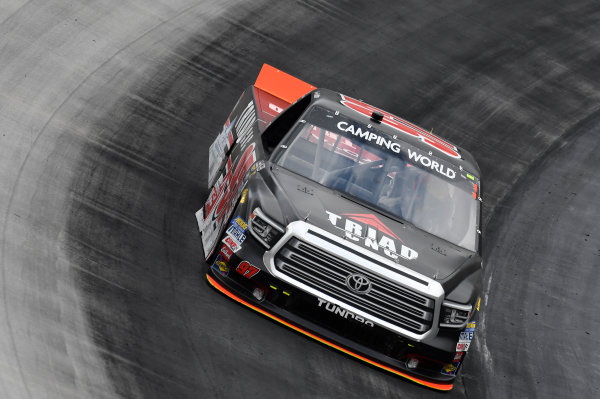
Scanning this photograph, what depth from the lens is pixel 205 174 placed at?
10156mm

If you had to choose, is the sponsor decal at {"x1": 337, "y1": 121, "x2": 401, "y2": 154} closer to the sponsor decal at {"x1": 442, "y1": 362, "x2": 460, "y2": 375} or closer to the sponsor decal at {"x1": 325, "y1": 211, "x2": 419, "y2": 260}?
the sponsor decal at {"x1": 325, "y1": 211, "x2": 419, "y2": 260}

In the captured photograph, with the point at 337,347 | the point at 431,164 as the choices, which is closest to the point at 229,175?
the point at 431,164

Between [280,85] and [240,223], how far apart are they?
2897 millimetres

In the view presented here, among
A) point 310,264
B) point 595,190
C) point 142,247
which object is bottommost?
point 595,190

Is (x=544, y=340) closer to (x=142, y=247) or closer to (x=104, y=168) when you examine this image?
(x=142, y=247)

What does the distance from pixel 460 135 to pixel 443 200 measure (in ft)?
14.4

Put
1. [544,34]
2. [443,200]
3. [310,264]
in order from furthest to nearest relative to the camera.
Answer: [544,34] → [443,200] → [310,264]

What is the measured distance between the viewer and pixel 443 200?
27.3 ft

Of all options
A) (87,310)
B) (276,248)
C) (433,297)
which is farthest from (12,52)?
(433,297)

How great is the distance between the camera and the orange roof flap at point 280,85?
9.96 metres

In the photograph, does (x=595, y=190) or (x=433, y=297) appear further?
(x=595, y=190)

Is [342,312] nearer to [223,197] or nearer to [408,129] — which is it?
[223,197]

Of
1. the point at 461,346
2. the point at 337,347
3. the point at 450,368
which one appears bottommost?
the point at 450,368

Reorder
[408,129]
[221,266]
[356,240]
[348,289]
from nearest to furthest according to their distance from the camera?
1. [348,289]
2. [356,240]
3. [221,266]
4. [408,129]
